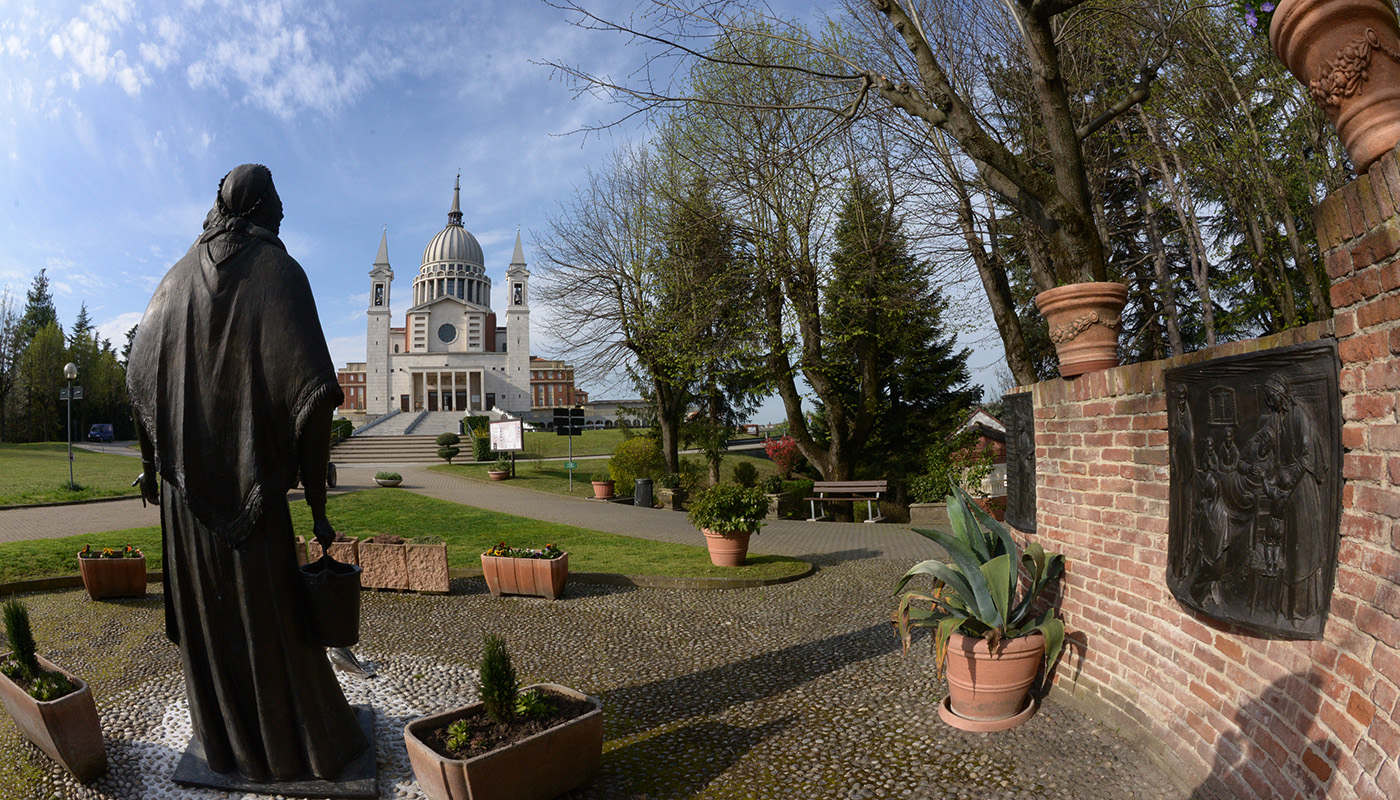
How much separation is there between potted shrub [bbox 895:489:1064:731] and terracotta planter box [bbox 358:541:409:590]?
236 inches

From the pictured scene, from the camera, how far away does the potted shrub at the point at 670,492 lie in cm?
2061

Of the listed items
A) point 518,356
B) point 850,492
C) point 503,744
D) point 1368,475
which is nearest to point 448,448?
point 850,492

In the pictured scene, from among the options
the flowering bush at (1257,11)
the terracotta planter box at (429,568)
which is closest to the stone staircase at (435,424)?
the terracotta planter box at (429,568)

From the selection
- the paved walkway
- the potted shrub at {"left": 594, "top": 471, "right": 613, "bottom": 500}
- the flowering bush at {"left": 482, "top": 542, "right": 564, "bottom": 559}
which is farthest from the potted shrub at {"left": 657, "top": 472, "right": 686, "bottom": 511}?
the flowering bush at {"left": 482, "top": 542, "right": 564, "bottom": 559}

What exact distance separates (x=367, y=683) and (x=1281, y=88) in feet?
42.8

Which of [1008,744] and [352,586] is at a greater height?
[352,586]

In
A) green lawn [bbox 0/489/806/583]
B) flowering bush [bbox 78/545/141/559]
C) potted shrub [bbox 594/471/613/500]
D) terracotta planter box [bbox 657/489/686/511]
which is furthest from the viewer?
potted shrub [bbox 594/471/613/500]

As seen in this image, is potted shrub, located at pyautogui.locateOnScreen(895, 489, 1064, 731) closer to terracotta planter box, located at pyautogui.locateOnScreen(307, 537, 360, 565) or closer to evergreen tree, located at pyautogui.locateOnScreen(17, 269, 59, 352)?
terracotta planter box, located at pyautogui.locateOnScreen(307, 537, 360, 565)

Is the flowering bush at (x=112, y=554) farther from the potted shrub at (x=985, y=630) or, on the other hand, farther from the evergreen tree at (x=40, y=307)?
the evergreen tree at (x=40, y=307)

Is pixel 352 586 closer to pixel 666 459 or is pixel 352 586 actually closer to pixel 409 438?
pixel 666 459

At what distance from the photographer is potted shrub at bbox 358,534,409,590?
8.33 m

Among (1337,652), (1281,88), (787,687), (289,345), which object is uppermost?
(1281,88)

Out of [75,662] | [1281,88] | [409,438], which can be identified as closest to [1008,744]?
[75,662]

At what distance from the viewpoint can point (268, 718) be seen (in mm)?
3406
